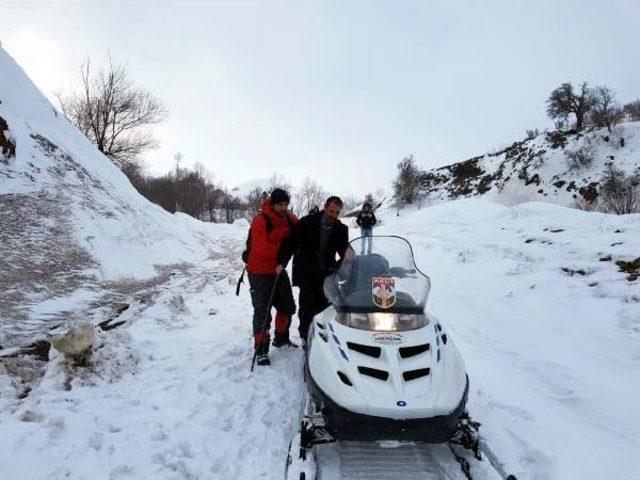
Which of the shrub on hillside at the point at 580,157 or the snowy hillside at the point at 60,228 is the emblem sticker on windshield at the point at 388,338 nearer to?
the snowy hillside at the point at 60,228

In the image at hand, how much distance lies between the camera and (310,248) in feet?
17.1


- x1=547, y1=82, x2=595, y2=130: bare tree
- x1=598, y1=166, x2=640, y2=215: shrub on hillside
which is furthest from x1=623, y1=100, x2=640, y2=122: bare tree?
x1=598, y1=166, x2=640, y2=215: shrub on hillside

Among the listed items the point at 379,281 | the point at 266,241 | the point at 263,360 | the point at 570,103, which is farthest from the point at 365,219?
the point at 570,103

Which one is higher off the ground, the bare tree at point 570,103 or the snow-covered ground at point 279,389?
the bare tree at point 570,103

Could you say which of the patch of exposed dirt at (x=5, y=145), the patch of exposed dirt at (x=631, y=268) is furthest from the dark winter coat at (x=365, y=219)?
the patch of exposed dirt at (x=5, y=145)

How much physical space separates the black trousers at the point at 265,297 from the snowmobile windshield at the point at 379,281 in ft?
4.08

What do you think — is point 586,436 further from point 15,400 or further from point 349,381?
point 15,400

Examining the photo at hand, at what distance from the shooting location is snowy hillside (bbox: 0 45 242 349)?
7.93m

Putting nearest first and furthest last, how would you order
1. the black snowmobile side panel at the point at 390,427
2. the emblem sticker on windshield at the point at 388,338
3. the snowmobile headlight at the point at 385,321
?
the black snowmobile side panel at the point at 390,427
the emblem sticker on windshield at the point at 388,338
the snowmobile headlight at the point at 385,321

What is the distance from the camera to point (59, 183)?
13.3m

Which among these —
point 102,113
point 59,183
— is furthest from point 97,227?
point 102,113

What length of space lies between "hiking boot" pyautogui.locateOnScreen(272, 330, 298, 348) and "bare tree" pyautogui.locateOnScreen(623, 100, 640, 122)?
4580cm

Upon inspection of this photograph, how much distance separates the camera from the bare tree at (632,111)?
40344 millimetres

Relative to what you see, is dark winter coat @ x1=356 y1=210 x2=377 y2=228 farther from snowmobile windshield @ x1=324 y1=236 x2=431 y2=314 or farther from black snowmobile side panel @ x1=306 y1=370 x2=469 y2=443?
black snowmobile side panel @ x1=306 y1=370 x2=469 y2=443
